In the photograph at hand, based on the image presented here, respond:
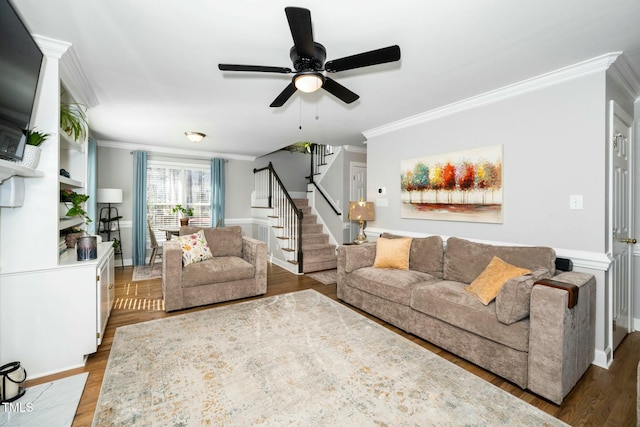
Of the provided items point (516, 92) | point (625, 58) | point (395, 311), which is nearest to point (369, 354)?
point (395, 311)

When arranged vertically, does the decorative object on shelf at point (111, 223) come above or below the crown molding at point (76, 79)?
below

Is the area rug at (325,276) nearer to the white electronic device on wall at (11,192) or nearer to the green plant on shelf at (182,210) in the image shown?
the green plant on shelf at (182,210)

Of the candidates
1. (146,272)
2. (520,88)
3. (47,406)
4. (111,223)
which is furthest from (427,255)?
(111,223)

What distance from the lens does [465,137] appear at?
3293 mm

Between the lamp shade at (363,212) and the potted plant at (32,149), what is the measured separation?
350 cm

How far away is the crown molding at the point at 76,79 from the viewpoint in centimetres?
235

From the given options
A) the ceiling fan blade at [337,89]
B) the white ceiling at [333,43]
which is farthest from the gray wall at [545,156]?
the ceiling fan blade at [337,89]

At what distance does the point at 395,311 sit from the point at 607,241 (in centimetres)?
188

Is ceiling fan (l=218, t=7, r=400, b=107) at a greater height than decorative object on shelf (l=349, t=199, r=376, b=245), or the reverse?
ceiling fan (l=218, t=7, r=400, b=107)

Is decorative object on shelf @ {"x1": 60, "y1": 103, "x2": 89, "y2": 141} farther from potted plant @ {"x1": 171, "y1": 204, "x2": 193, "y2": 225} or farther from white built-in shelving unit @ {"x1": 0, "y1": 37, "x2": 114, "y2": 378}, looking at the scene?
potted plant @ {"x1": 171, "y1": 204, "x2": 193, "y2": 225}

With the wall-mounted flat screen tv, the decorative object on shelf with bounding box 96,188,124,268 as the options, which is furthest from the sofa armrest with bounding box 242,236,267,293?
the decorative object on shelf with bounding box 96,188,124,268

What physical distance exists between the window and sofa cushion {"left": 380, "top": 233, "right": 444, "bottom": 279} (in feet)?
16.6

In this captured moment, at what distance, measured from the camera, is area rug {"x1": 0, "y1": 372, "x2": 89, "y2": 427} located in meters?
1.66

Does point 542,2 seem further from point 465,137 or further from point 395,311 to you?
point 395,311
